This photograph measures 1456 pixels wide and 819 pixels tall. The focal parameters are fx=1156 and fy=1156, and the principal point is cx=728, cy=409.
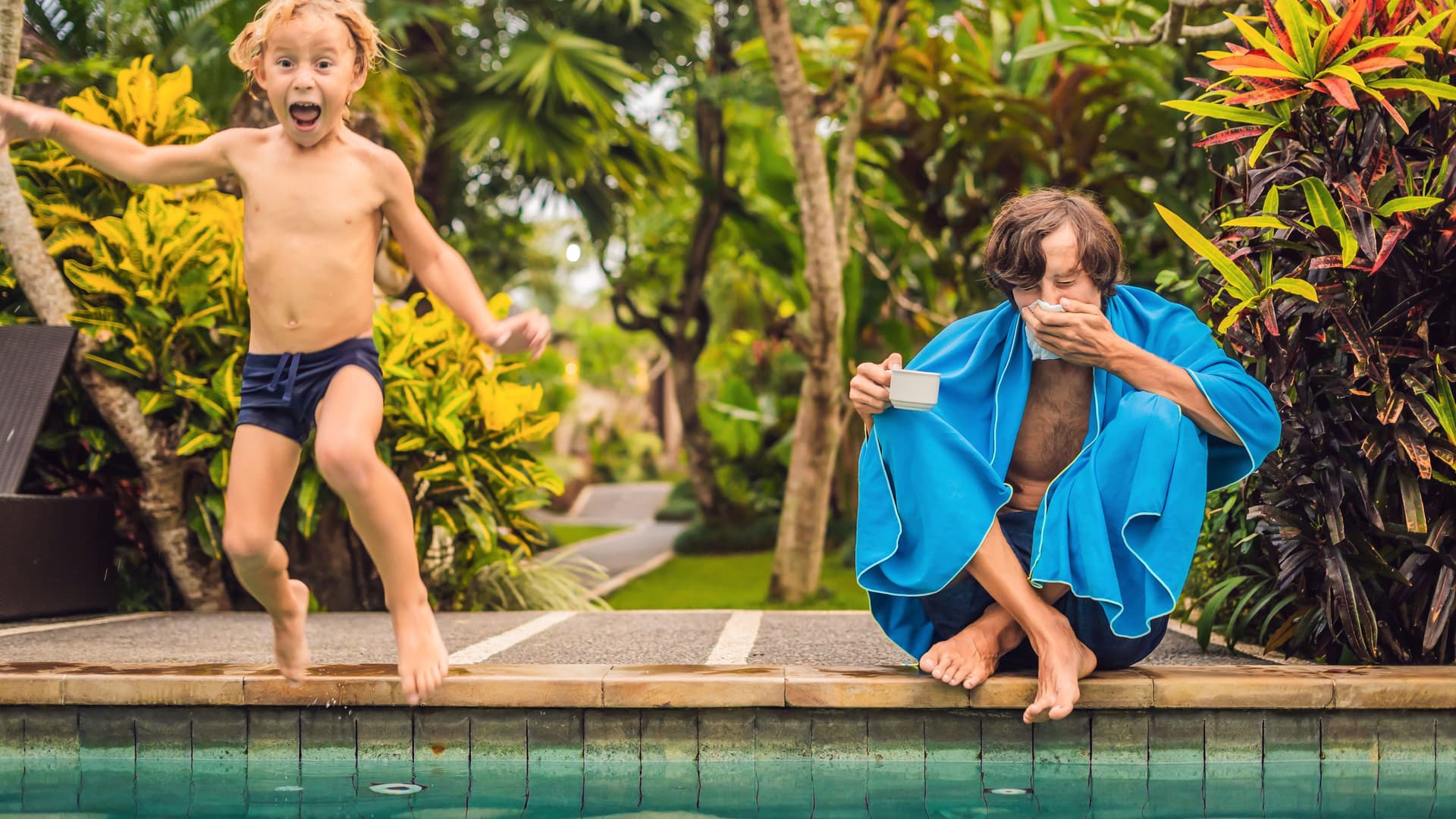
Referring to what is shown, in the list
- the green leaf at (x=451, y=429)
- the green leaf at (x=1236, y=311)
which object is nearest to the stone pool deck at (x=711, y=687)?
the green leaf at (x=1236, y=311)

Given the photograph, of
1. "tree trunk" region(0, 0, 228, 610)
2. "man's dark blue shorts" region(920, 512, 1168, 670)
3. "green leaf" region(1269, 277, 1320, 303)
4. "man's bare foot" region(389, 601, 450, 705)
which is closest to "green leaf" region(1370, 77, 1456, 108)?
"green leaf" region(1269, 277, 1320, 303)

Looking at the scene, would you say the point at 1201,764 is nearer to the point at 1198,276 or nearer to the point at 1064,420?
the point at 1064,420

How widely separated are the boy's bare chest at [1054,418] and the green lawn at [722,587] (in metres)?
3.78

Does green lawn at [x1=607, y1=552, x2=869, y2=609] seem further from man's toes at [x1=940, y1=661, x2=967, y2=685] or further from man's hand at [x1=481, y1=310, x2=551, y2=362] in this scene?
man's hand at [x1=481, y1=310, x2=551, y2=362]

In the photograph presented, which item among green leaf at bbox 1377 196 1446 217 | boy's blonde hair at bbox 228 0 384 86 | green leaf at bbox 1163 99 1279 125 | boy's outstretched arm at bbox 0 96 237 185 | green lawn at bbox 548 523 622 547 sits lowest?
green lawn at bbox 548 523 622 547

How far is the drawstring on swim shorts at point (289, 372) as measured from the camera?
263 cm

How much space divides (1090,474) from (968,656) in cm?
51

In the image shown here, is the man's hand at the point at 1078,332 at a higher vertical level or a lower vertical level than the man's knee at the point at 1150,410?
higher

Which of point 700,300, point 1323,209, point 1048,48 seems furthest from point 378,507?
point 700,300

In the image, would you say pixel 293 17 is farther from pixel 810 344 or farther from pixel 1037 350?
pixel 810 344

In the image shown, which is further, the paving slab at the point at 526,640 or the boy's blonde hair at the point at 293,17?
the paving slab at the point at 526,640

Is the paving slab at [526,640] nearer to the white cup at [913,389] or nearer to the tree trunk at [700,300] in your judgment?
the white cup at [913,389]

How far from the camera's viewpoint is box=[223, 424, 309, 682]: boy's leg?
262cm

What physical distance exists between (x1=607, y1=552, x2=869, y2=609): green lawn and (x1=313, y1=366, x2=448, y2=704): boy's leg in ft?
13.7
